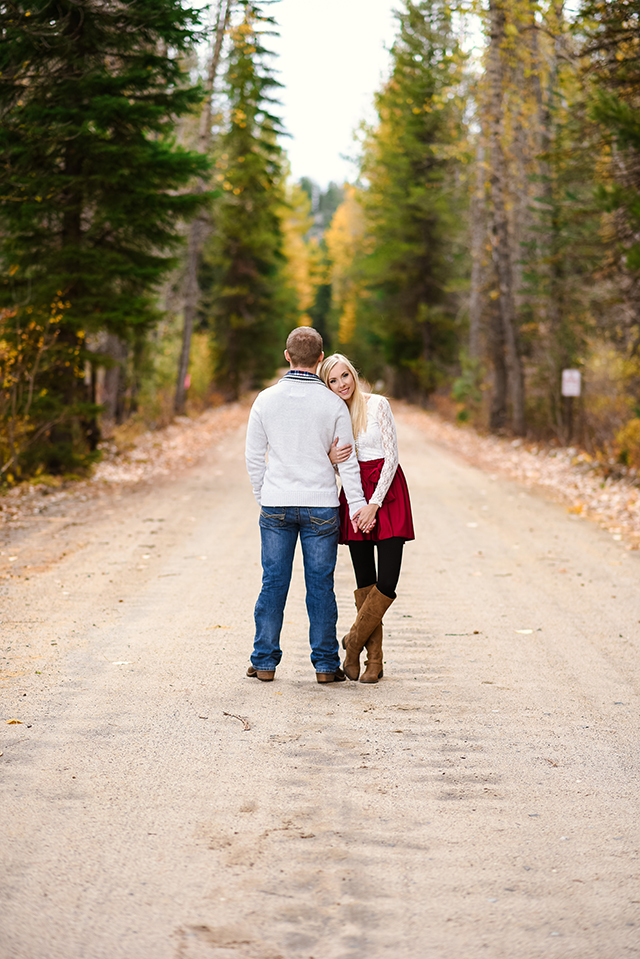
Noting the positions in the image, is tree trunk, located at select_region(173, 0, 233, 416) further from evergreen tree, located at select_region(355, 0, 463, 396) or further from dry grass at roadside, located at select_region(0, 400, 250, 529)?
evergreen tree, located at select_region(355, 0, 463, 396)

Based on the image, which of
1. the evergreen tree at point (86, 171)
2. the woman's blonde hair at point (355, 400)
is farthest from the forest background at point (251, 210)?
the woman's blonde hair at point (355, 400)

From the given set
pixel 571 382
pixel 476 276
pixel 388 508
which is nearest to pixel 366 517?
pixel 388 508

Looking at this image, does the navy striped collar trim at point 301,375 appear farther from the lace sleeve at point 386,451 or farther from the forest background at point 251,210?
the forest background at point 251,210

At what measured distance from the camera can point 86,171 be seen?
1420 centimetres

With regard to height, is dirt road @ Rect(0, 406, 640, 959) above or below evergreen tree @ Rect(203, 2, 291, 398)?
below

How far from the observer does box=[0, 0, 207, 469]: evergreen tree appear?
524 inches

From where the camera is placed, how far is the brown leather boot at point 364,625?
5.59 meters

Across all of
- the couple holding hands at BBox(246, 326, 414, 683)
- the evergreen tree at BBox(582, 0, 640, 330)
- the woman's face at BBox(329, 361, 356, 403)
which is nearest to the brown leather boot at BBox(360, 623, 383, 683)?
the couple holding hands at BBox(246, 326, 414, 683)

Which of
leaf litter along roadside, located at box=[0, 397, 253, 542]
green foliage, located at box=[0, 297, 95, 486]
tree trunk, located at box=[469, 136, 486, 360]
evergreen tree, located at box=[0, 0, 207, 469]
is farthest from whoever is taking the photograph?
tree trunk, located at box=[469, 136, 486, 360]

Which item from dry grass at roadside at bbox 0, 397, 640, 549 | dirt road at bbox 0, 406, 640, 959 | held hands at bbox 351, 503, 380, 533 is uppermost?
held hands at bbox 351, 503, 380, 533

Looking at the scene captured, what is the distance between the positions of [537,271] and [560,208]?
3.23m

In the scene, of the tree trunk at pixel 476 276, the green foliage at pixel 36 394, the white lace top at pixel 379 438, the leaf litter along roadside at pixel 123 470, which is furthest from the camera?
the tree trunk at pixel 476 276

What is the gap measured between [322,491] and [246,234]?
32747mm

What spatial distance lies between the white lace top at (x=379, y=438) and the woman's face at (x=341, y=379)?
0.49 feet
